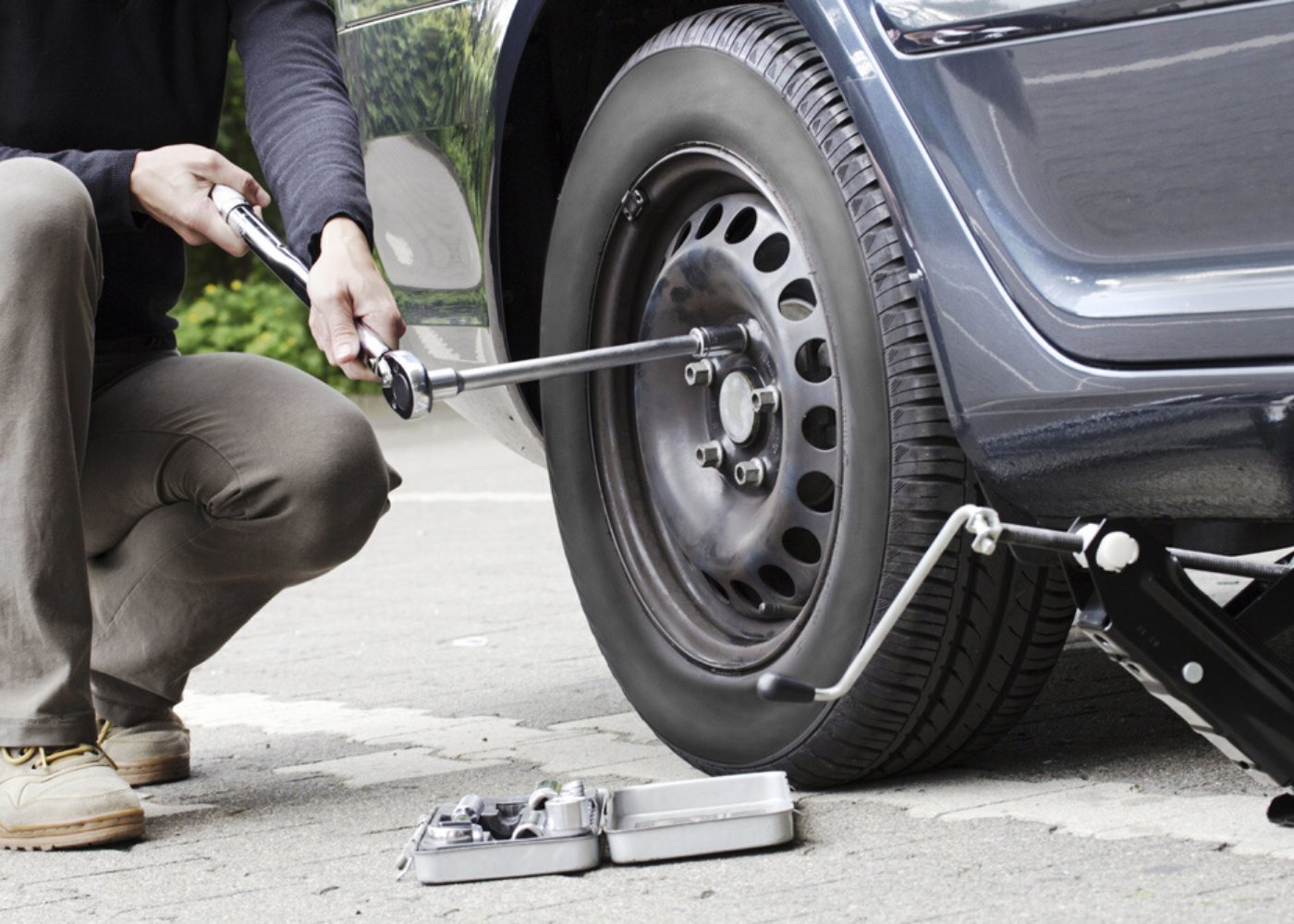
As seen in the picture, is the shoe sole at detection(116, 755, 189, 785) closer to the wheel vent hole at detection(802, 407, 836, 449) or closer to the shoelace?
the shoelace

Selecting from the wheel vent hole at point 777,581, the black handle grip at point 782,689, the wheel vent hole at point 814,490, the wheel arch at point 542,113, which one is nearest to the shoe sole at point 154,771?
Result: the wheel arch at point 542,113

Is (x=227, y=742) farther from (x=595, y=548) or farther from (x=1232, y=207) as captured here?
(x=1232, y=207)

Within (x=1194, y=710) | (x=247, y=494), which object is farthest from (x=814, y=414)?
(x=247, y=494)

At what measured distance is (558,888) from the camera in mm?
1866

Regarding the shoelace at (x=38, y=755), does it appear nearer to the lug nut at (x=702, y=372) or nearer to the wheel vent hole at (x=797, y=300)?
the lug nut at (x=702, y=372)

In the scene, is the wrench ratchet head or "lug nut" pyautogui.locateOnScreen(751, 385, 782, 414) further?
"lug nut" pyautogui.locateOnScreen(751, 385, 782, 414)

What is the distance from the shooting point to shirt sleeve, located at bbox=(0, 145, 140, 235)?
92.0 inches

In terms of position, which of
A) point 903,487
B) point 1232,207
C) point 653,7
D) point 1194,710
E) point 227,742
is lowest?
point 227,742

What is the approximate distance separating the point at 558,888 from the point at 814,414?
2.09 ft

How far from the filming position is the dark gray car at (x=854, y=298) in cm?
167

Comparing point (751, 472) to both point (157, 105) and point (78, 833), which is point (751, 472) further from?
point (157, 105)

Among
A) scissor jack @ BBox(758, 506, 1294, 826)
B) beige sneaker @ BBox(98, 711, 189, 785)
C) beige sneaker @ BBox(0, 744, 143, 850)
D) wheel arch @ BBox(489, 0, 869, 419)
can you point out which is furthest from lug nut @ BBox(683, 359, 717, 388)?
beige sneaker @ BBox(98, 711, 189, 785)

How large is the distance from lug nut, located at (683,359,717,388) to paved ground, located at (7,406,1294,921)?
0.50m

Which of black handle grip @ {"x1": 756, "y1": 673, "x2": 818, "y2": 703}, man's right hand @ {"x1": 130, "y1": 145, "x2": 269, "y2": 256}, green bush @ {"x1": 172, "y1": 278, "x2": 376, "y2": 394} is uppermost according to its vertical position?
green bush @ {"x1": 172, "y1": 278, "x2": 376, "y2": 394}
